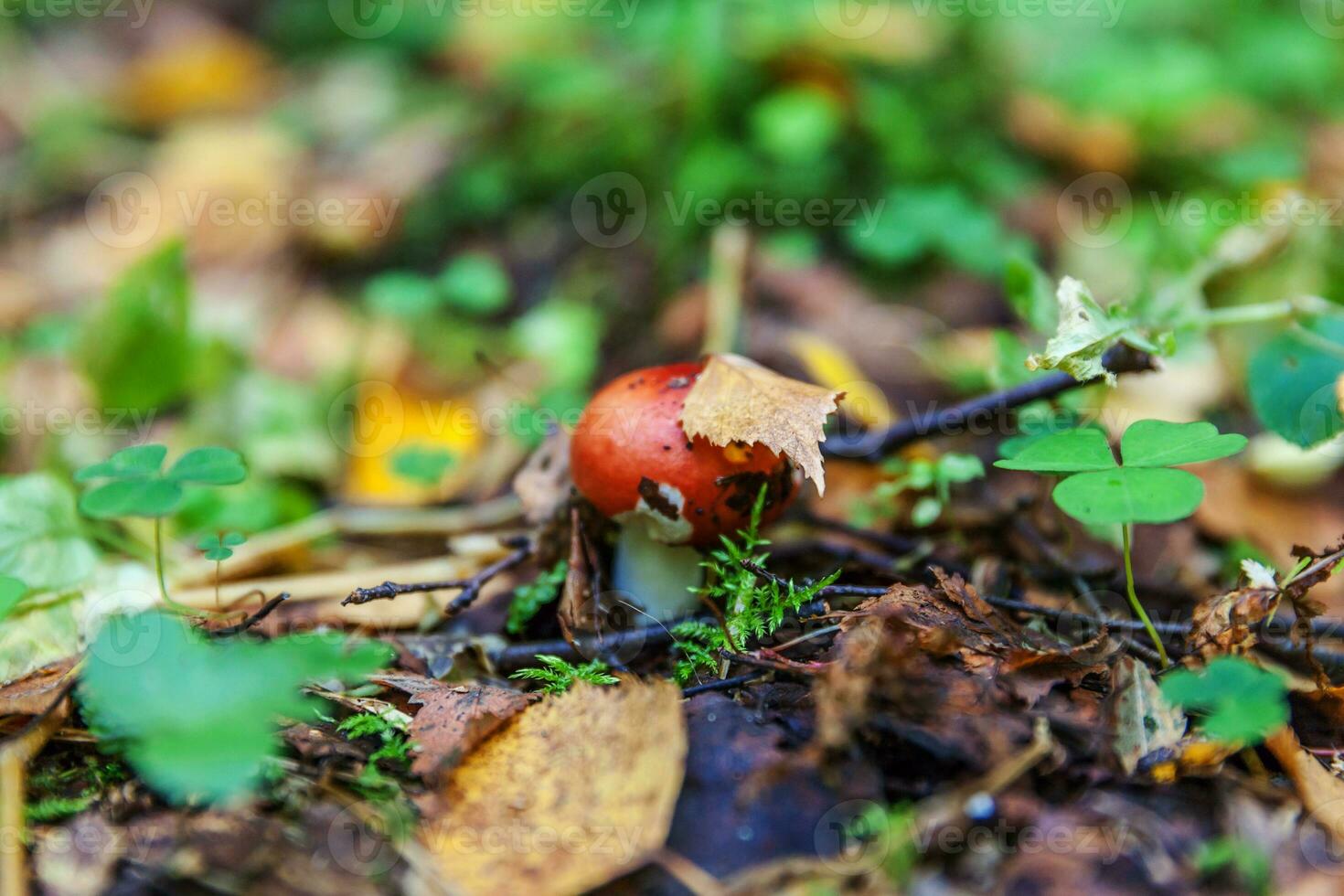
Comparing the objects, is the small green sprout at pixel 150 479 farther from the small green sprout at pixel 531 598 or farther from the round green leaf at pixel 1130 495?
the round green leaf at pixel 1130 495

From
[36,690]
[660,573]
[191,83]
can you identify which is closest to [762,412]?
[660,573]

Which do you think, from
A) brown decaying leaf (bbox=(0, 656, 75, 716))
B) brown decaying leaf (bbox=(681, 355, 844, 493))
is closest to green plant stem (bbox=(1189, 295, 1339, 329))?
brown decaying leaf (bbox=(681, 355, 844, 493))

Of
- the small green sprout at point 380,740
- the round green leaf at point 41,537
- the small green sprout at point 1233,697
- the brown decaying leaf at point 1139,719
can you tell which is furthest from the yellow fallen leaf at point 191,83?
the small green sprout at point 1233,697

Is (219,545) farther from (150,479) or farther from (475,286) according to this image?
(475,286)

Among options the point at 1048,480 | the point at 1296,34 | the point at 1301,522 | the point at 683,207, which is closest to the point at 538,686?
the point at 1048,480

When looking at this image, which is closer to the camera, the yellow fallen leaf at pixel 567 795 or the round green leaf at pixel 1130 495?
the yellow fallen leaf at pixel 567 795

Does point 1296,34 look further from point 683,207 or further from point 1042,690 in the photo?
point 1042,690
